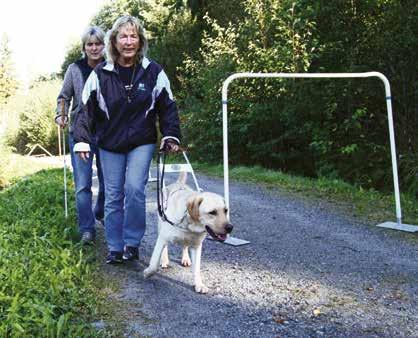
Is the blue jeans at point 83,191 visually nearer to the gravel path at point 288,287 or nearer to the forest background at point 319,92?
the gravel path at point 288,287

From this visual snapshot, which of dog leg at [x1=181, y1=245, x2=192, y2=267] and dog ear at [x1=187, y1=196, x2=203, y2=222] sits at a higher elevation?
dog ear at [x1=187, y1=196, x2=203, y2=222]

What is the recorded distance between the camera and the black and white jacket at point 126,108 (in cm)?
384

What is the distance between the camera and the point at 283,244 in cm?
492

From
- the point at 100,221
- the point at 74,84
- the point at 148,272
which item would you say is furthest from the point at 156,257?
the point at 100,221

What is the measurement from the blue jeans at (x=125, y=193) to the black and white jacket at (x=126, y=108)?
9 centimetres

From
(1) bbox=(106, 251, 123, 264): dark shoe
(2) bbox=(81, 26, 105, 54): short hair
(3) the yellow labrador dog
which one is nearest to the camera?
(3) the yellow labrador dog

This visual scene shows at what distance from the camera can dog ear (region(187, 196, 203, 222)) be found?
3.33 meters

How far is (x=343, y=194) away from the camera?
24.8ft

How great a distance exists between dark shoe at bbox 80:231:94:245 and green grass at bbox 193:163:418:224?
3.40 m

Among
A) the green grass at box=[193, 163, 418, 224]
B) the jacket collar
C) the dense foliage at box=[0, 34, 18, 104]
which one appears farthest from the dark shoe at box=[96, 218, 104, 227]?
the dense foliage at box=[0, 34, 18, 104]

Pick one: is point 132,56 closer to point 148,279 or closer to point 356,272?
point 148,279

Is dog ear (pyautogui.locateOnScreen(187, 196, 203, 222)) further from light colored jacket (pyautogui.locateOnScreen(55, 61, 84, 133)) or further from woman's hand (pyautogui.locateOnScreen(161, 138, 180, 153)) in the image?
light colored jacket (pyautogui.locateOnScreen(55, 61, 84, 133))

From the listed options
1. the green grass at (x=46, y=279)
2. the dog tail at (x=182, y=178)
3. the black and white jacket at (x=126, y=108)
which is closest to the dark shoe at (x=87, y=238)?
the green grass at (x=46, y=279)

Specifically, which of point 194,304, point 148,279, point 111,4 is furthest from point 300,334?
point 111,4
